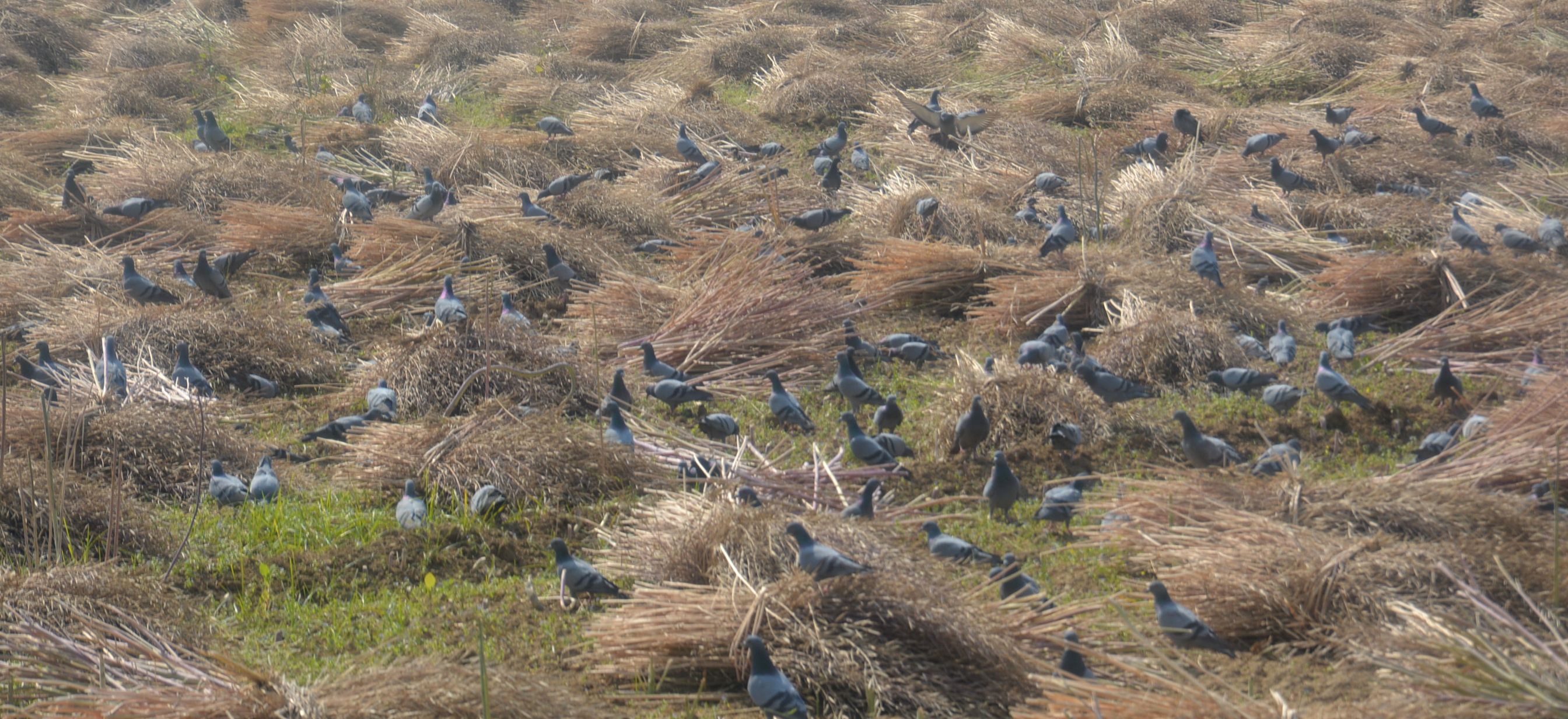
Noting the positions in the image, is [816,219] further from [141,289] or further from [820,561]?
[820,561]

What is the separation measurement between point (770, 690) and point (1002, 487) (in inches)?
83.8

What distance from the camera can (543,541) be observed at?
5613 millimetres

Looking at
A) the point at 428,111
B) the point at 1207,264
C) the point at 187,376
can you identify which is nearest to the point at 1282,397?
the point at 1207,264

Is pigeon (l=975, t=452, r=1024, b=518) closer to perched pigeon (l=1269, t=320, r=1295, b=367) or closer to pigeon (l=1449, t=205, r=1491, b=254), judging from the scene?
perched pigeon (l=1269, t=320, r=1295, b=367)

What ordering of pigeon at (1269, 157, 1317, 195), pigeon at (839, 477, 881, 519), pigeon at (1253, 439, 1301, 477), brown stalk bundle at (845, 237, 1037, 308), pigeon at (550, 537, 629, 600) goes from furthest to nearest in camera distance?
pigeon at (1269, 157, 1317, 195), brown stalk bundle at (845, 237, 1037, 308), pigeon at (1253, 439, 1301, 477), pigeon at (839, 477, 881, 519), pigeon at (550, 537, 629, 600)

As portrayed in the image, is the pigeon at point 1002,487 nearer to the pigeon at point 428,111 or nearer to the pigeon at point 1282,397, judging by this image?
the pigeon at point 1282,397

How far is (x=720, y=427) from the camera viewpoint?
6637 millimetres

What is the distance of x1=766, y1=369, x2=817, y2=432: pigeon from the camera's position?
689 cm

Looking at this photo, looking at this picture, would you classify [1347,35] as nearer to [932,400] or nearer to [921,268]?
[921,268]

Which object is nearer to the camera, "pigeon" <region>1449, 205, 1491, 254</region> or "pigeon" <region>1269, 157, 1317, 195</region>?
"pigeon" <region>1449, 205, 1491, 254</region>

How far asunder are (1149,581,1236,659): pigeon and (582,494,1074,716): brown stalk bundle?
13.7 inches

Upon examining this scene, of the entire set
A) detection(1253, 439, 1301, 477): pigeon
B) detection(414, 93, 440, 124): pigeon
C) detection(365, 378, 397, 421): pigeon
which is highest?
detection(1253, 439, 1301, 477): pigeon

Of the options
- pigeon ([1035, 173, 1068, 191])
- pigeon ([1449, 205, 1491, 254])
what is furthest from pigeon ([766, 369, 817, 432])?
pigeon ([1035, 173, 1068, 191])

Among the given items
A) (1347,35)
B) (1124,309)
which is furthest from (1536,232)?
(1347,35)
